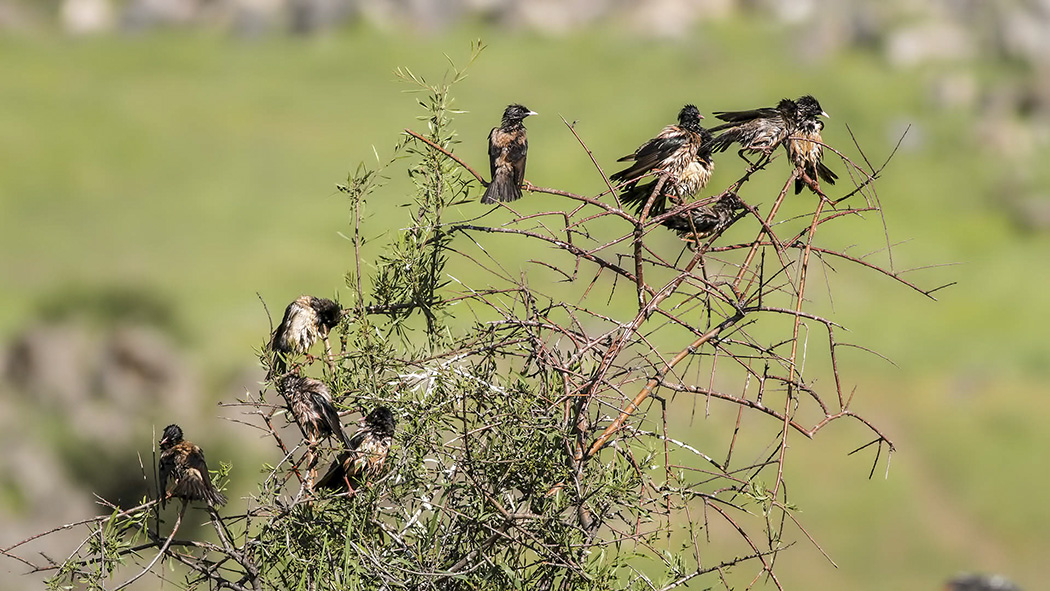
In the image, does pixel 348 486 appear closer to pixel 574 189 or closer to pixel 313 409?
pixel 313 409

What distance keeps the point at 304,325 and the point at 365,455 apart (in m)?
1.07

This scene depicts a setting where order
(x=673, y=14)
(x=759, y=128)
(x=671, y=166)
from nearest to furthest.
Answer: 1. (x=759, y=128)
2. (x=671, y=166)
3. (x=673, y=14)

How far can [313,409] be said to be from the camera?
4156 millimetres

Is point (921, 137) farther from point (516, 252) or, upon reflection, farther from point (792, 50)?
point (516, 252)

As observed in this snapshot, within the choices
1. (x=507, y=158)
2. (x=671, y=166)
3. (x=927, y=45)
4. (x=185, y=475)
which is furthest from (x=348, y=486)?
(x=927, y=45)

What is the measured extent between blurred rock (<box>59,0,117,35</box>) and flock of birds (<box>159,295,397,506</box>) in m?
46.3

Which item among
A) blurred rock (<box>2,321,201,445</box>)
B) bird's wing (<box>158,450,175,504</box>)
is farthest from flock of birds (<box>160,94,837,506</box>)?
blurred rock (<box>2,321,201,445</box>)

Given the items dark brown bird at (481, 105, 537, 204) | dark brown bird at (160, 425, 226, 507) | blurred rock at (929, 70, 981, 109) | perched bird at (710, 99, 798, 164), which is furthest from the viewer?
blurred rock at (929, 70, 981, 109)

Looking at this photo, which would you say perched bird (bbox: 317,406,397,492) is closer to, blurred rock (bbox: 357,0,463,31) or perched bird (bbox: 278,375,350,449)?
perched bird (bbox: 278,375,350,449)

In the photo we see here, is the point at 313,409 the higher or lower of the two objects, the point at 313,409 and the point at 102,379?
the lower

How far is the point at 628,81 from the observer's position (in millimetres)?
42031

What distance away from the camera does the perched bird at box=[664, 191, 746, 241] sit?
15.0 feet

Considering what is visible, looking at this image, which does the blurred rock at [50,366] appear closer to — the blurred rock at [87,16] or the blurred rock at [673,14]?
the blurred rock at [87,16]

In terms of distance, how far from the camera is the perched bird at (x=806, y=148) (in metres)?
4.48
